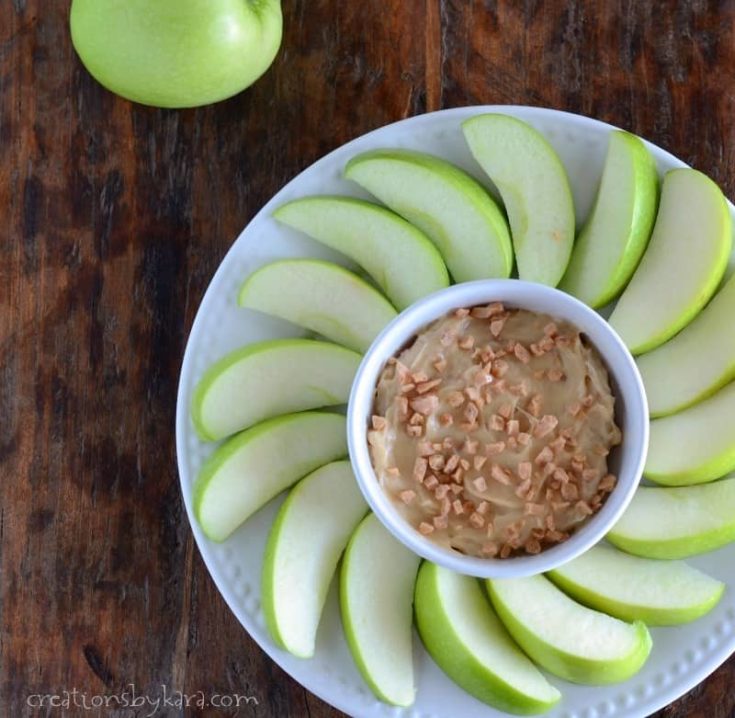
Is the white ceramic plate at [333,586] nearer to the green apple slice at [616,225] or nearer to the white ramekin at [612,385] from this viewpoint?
the green apple slice at [616,225]

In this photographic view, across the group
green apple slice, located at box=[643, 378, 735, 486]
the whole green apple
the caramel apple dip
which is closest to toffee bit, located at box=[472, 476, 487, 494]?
the caramel apple dip

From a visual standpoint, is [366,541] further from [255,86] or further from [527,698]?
[255,86]

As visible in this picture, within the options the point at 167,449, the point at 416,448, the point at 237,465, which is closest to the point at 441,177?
the point at 416,448

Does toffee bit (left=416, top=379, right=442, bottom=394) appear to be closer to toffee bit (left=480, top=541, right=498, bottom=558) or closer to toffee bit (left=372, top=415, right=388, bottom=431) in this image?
toffee bit (left=372, top=415, right=388, bottom=431)

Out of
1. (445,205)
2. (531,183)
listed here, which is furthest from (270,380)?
(531,183)

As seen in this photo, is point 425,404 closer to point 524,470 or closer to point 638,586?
point 524,470

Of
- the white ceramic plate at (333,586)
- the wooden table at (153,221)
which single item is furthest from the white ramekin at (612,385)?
the wooden table at (153,221)
